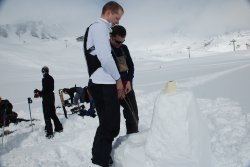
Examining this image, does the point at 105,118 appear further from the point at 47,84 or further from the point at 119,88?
the point at 47,84

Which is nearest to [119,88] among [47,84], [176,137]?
[176,137]

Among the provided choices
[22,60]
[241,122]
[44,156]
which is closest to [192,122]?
[241,122]

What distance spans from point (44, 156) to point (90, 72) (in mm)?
2631

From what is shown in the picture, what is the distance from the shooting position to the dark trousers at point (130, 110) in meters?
4.31

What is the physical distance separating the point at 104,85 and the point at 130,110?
81 centimetres

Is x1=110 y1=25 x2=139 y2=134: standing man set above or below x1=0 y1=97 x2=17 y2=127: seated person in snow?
above

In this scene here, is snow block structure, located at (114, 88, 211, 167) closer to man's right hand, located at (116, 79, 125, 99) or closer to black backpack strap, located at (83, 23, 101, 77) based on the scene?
man's right hand, located at (116, 79, 125, 99)

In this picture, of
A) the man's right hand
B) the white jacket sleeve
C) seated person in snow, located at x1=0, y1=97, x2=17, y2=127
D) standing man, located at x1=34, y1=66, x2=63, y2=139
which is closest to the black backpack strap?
the white jacket sleeve

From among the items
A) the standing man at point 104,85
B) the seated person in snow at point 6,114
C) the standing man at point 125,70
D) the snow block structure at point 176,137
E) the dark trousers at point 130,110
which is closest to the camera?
the snow block structure at point 176,137

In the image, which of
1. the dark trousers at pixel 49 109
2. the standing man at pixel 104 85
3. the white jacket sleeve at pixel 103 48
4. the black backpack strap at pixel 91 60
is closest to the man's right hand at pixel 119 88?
the standing man at pixel 104 85

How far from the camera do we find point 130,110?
4367 mm

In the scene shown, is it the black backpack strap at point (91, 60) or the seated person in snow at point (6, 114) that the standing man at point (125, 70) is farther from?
the seated person in snow at point (6, 114)

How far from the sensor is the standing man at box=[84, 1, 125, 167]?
143 inches

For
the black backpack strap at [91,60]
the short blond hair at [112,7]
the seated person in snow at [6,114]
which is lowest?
the seated person in snow at [6,114]
